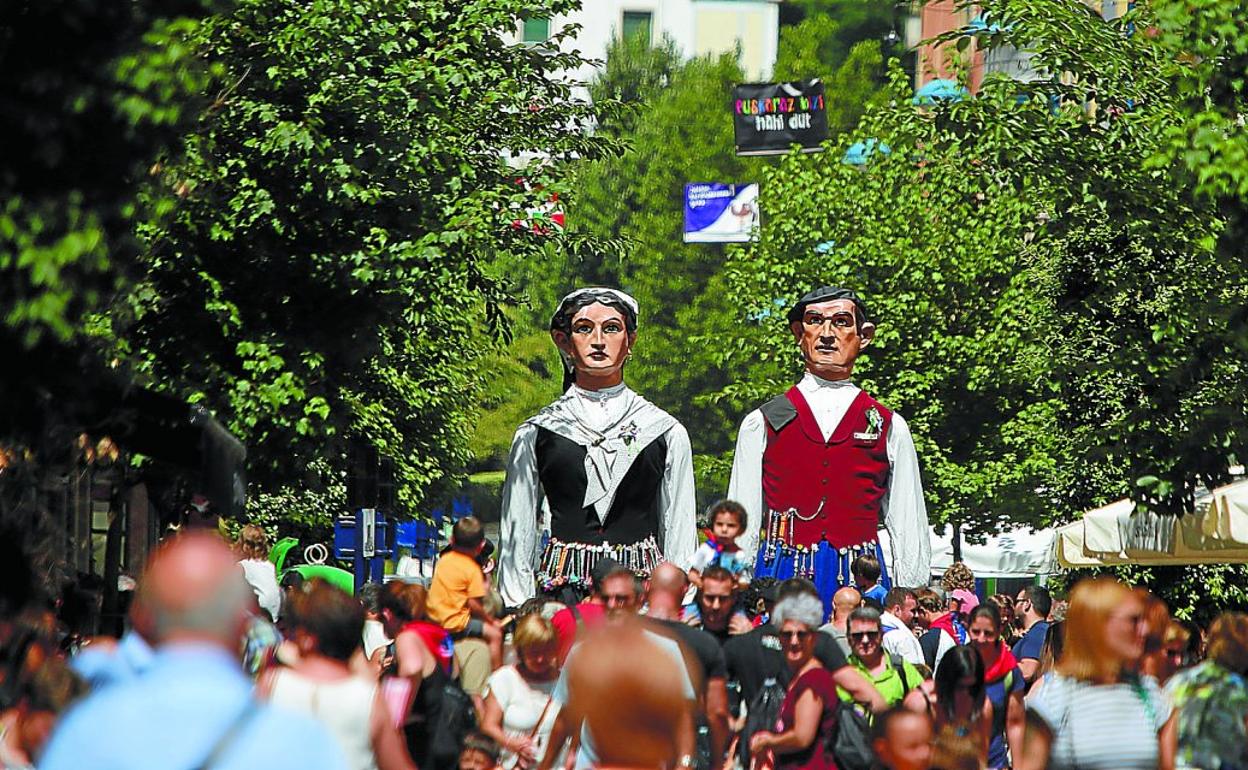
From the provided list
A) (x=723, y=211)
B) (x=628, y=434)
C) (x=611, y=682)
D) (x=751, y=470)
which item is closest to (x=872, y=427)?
(x=751, y=470)

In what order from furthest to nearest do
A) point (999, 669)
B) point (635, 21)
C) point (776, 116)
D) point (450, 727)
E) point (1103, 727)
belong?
1. point (635, 21)
2. point (776, 116)
3. point (999, 669)
4. point (450, 727)
5. point (1103, 727)

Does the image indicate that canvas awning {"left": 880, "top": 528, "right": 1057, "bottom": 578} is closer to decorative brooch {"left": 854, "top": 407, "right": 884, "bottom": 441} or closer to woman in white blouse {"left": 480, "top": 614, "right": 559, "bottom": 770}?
decorative brooch {"left": 854, "top": 407, "right": 884, "bottom": 441}

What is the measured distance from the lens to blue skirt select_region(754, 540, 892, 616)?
13.7m

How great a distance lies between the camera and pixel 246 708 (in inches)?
181

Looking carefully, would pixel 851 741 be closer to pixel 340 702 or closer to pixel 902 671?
pixel 902 671

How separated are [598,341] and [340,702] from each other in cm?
654

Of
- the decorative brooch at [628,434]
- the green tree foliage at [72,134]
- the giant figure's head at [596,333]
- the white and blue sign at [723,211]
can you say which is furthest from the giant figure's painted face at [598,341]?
the white and blue sign at [723,211]

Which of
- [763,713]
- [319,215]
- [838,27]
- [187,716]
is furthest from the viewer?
[838,27]

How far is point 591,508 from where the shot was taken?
13.6 m

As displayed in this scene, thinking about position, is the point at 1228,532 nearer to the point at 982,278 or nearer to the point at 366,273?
the point at 366,273

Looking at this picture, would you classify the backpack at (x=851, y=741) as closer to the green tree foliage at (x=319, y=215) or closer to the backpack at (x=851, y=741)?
the backpack at (x=851, y=741)

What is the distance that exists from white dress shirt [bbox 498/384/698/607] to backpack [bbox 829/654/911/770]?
3.63m

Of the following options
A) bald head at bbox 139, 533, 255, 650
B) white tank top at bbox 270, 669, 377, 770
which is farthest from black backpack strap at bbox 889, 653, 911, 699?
bald head at bbox 139, 533, 255, 650

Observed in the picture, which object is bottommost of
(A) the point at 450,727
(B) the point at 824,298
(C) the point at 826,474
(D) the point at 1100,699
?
(A) the point at 450,727
